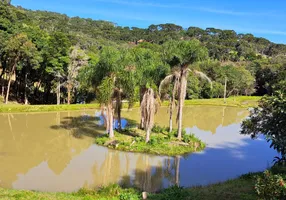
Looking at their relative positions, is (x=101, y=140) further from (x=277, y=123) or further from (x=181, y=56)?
(x=277, y=123)

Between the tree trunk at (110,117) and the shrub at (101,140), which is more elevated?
the tree trunk at (110,117)

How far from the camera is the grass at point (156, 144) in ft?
62.0

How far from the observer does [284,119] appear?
870cm

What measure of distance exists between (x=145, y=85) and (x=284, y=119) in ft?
39.6

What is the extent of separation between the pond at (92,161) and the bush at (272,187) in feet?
22.3

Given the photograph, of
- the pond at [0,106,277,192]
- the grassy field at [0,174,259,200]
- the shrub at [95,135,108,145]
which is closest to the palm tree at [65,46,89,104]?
the pond at [0,106,277,192]

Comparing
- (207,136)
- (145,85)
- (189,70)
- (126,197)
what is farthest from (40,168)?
(207,136)

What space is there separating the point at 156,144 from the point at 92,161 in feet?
14.7

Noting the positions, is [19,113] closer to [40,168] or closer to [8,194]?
[40,168]

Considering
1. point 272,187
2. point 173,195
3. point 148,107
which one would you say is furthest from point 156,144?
point 272,187

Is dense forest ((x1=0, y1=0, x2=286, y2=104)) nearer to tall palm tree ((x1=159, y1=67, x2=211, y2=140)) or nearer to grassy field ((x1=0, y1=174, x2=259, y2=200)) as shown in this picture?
tall palm tree ((x1=159, y1=67, x2=211, y2=140))

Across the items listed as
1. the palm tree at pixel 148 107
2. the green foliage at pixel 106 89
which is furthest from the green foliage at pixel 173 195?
the green foliage at pixel 106 89

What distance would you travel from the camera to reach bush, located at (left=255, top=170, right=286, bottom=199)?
22.0ft

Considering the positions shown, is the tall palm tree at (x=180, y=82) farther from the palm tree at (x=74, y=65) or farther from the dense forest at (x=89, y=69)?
the palm tree at (x=74, y=65)
